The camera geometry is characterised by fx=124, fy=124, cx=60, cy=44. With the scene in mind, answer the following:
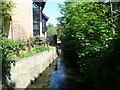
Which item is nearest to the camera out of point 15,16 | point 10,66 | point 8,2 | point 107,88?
point 107,88

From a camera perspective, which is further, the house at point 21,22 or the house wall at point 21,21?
the house wall at point 21,21

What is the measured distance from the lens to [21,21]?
1725 centimetres

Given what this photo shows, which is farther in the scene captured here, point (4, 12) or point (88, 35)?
point (4, 12)

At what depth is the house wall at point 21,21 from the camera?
53.3 ft

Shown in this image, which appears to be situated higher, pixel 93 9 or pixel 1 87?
pixel 93 9

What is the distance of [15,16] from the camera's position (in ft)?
54.1

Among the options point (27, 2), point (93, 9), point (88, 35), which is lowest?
point (88, 35)

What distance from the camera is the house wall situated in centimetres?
1623

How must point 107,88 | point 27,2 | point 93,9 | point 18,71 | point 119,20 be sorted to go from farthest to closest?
point 27,2 → point 93,9 → point 18,71 → point 119,20 → point 107,88

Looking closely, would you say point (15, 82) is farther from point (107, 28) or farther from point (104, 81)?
point (107, 28)

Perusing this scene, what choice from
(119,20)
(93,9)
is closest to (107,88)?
(119,20)

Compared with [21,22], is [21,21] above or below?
above

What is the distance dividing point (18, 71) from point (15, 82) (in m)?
0.82

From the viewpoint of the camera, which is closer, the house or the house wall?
the house
